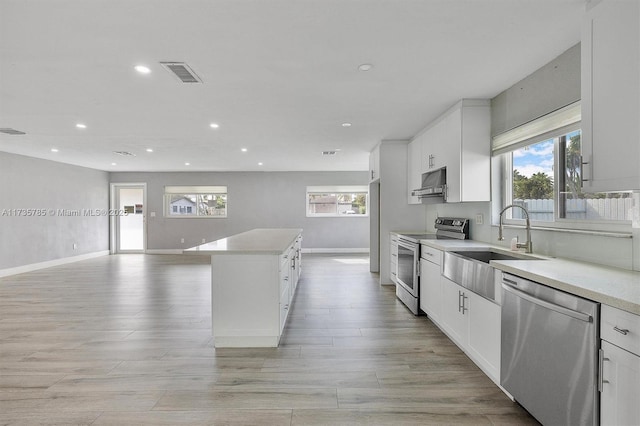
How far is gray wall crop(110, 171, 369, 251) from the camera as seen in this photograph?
940cm

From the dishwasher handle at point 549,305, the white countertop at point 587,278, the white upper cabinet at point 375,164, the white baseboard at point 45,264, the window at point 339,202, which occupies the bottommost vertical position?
the white baseboard at point 45,264

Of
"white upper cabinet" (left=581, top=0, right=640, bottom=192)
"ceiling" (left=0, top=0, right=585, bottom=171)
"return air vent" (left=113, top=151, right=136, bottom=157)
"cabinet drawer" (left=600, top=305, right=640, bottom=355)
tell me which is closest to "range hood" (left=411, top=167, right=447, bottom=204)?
"ceiling" (left=0, top=0, right=585, bottom=171)

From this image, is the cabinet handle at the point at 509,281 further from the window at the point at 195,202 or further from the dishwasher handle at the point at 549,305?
the window at the point at 195,202

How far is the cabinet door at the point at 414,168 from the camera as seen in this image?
4855mm

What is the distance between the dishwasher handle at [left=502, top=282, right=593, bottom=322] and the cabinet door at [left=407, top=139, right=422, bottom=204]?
9.49 feet

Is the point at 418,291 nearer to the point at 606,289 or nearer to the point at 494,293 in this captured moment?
the point at 494,293

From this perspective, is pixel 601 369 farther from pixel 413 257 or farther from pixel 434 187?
pixel 434 187

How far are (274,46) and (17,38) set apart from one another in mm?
1721

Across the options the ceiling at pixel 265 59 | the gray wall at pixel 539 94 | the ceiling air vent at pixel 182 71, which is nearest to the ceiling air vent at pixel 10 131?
the ceiling at pixel 265 59

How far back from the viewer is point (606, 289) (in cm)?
147

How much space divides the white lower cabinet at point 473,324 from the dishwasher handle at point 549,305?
0.97ft

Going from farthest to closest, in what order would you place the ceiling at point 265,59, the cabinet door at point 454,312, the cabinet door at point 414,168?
1. the cabinet door at point 414,168
2. the cabinet door at point 454,312
3. the ceiling at point 265,59

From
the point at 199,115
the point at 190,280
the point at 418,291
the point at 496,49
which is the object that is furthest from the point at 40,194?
the point at 496,49

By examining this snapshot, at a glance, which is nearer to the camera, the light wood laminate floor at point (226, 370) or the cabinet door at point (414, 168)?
the light wood laminate floor at point (226, 370)
